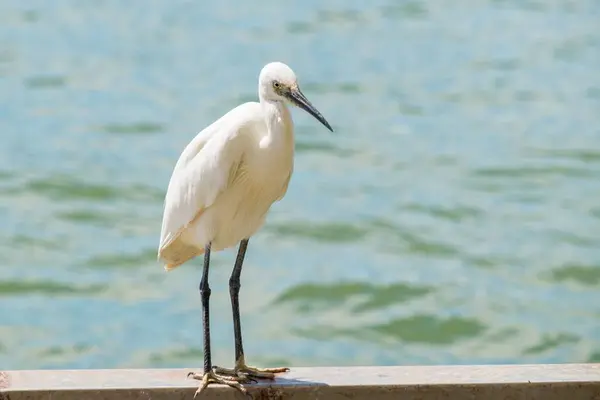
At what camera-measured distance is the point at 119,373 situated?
3832mm

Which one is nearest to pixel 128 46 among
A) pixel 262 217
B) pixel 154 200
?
pixel 154 200

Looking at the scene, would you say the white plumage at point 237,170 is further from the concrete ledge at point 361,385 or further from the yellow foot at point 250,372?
the concrete ledge at point 361,385

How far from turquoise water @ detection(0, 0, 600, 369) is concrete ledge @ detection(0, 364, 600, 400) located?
375cm

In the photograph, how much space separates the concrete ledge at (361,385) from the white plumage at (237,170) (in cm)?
60

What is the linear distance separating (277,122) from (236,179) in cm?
25

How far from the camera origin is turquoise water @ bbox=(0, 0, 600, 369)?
8344mm

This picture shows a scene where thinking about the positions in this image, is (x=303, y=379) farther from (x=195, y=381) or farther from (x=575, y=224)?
(x=575, y=224)

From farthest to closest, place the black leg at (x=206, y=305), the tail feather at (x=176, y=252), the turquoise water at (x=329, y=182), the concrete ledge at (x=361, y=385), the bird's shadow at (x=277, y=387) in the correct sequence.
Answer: the turquoise water at (x=329, y=182)
the tail feather at (x=176, y=252)
the black leg at (x=206, y=305)
the bird's shadow at (x=277, y=387)
the concrete ledge at (x=361, y=385)

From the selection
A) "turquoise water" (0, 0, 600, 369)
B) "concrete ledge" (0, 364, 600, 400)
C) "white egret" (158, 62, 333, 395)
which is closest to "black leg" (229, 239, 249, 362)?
"white egret" (158, 62, 333, 395)

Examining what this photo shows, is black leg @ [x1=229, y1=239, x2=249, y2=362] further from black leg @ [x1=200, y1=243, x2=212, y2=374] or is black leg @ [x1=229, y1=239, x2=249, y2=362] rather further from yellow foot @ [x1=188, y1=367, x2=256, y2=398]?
yellow foot @ [x1=188, y1=367, x2=256, y2=398]

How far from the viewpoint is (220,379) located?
13.0ft

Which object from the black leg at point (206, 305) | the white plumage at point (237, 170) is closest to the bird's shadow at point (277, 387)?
the black leg at point (206, 305)

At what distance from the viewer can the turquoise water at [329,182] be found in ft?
27.4

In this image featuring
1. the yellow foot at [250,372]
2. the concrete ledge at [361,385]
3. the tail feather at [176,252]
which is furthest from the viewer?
the tail feather at [176,252]
